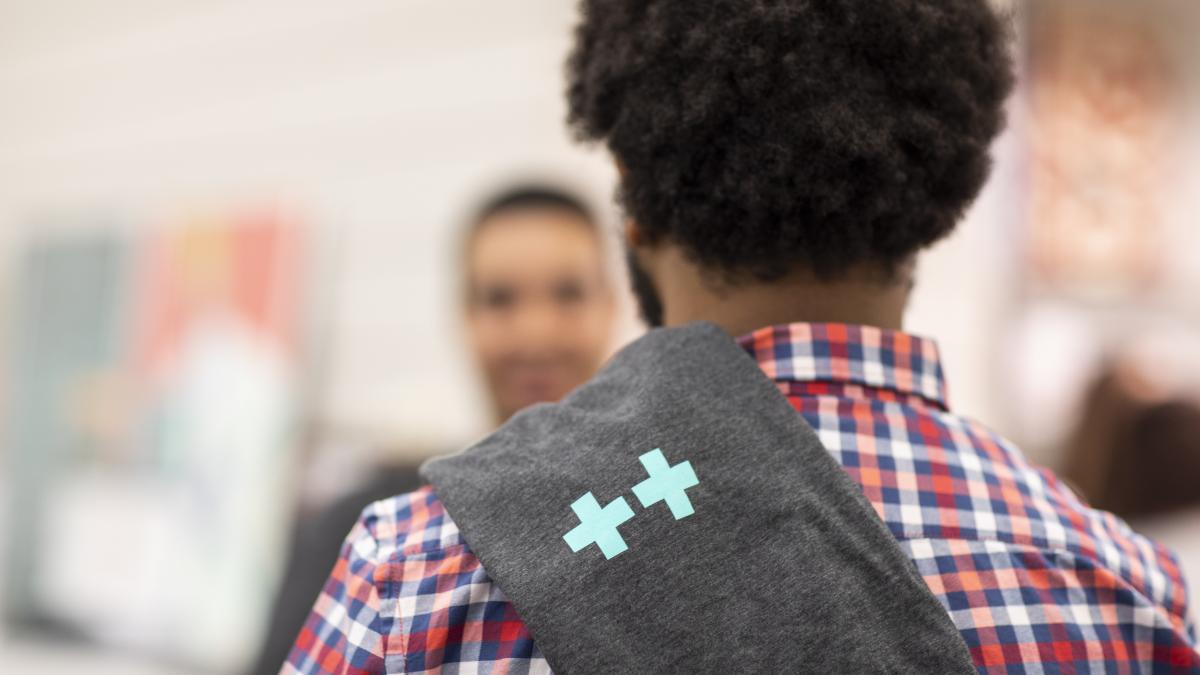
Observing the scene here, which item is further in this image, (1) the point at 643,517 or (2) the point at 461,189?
(2) the point at 461,189

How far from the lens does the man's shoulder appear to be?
0.58 metres

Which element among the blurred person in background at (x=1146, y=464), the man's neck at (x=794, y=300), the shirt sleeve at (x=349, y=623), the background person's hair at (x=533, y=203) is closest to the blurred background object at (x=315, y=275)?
the blurred person in background at (x=1146, y=464)

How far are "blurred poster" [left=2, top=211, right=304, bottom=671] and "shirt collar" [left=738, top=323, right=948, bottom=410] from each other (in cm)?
191

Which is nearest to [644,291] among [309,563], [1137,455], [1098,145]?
[309,563]

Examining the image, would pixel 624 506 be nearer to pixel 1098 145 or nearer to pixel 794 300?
pixel 794 300

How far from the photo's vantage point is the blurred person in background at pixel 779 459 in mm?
525

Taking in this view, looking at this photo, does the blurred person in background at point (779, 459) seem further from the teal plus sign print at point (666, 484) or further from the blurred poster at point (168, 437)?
the blurred poster at point (168, 437)

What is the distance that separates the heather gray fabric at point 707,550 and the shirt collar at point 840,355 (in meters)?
0.03

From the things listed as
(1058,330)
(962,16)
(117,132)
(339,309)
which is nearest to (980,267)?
(1058,330)

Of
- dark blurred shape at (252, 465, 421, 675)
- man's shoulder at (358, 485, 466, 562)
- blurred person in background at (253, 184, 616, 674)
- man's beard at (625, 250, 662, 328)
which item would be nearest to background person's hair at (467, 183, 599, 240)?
blurred person in background at (253, 184, 616, 674)

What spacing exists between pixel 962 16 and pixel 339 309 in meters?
1.93

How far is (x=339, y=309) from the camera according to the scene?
2367 millimetres

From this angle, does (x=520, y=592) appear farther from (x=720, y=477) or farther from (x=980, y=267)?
(x=980, y=267)

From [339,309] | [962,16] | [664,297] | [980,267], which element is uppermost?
[962,16]
